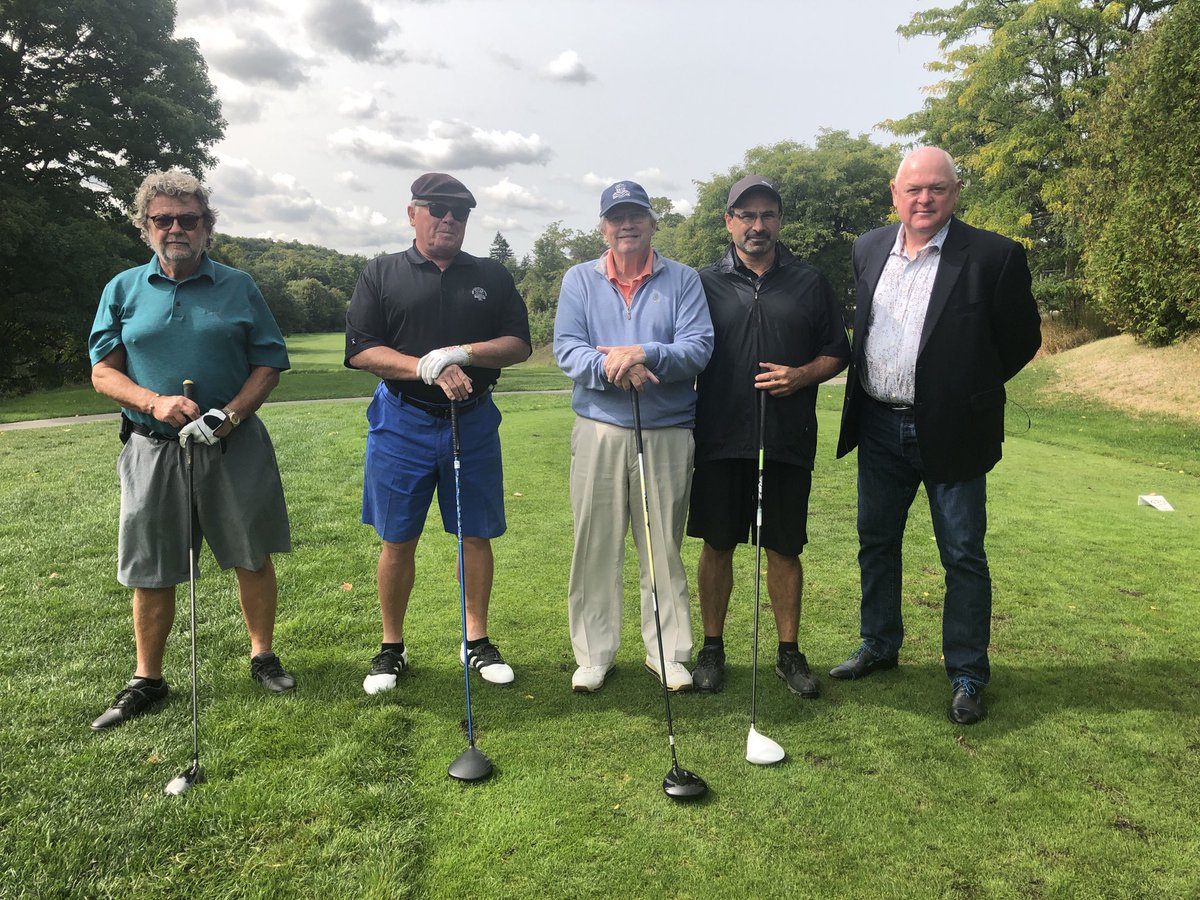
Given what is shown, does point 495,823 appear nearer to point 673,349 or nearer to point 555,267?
point 673,349

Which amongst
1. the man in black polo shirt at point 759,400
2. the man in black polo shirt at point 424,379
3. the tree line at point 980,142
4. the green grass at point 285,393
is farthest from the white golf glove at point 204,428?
the tree line at point 980,142

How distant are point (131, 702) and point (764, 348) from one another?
10.4ft

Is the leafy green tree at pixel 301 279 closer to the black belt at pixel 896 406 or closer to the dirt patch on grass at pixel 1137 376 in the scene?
the dirt patch on grass at pixel 1137 376

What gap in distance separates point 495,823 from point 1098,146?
2132 cm

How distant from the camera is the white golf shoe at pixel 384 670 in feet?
11.0

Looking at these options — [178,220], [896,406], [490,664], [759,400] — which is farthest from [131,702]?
[896,406]

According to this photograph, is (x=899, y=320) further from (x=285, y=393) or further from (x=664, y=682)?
(x=285, y=393)

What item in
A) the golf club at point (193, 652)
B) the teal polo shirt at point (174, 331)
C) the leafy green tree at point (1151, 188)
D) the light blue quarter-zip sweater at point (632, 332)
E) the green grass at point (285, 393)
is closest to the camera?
the golf club at point (193, 652)

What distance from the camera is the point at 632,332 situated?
131 inches

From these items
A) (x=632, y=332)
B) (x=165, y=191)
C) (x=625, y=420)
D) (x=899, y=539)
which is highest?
(x=165, y=191)

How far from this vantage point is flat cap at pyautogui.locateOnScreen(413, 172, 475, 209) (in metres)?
3.36

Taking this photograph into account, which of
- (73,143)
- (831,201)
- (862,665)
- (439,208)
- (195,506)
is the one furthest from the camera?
(831,201)

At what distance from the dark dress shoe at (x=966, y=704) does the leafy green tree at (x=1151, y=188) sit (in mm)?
14601

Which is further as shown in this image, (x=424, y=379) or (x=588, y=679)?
(x=588, y=679)
